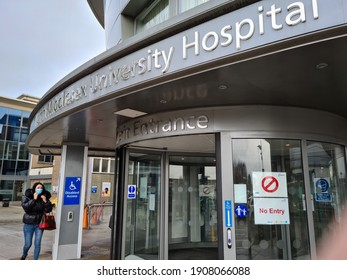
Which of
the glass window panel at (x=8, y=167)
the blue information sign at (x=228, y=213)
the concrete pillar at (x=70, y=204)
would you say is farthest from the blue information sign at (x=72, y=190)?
the glass window panel at (x=8, y=167)

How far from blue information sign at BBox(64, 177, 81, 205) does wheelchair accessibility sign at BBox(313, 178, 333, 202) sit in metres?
5.71

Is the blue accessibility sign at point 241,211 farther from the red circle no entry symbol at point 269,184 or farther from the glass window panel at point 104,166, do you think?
the glass window panel at point 104,166

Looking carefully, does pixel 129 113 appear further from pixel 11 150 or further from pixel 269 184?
pixel 11 150

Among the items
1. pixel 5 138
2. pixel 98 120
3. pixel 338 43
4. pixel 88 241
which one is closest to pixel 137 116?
pixel 98 120

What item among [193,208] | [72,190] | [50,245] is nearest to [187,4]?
[193,208]

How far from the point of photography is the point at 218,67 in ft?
10.1

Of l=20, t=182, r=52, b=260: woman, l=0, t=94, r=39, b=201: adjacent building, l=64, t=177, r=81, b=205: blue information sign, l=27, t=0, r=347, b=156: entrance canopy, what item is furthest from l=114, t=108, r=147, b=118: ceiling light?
l=0, t=94, r=39, b=201: adjacent building

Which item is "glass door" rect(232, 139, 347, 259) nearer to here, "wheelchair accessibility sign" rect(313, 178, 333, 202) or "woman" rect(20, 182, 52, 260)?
"wheelchair accessibility sign" rect(313, 178, 333, 202)

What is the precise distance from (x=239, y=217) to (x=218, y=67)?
7.60 ft

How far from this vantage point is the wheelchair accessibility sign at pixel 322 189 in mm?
4656

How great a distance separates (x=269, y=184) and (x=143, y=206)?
10.2 feet

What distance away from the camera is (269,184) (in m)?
4.42
